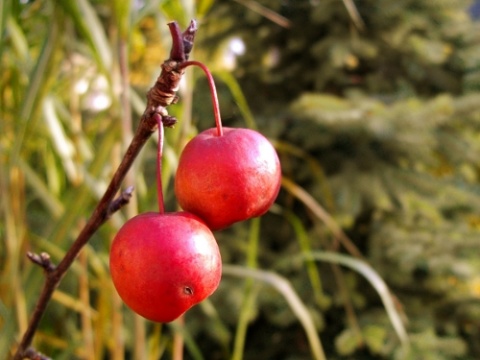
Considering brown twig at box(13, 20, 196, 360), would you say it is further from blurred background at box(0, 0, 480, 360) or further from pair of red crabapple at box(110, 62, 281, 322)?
blurred background at box(0, 0, 480, 360)

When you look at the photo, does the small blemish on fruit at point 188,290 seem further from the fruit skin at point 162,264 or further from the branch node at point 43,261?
the branch node at point 43,261

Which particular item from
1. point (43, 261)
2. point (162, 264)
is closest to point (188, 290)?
point (162, 264)

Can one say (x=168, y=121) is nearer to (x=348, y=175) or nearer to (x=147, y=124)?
(x=147, y=124)

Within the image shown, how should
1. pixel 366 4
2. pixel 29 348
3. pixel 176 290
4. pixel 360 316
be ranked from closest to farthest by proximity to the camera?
pixel 176 290 < pixel 29 348 < pixel 360 316 < pixel 366 4

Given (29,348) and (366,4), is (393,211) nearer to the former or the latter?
(366,4)

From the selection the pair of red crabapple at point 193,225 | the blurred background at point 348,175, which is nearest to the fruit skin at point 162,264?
the pair of red crabapple at point 193,225

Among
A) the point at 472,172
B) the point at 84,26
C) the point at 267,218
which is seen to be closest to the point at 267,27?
the point at 267,218
